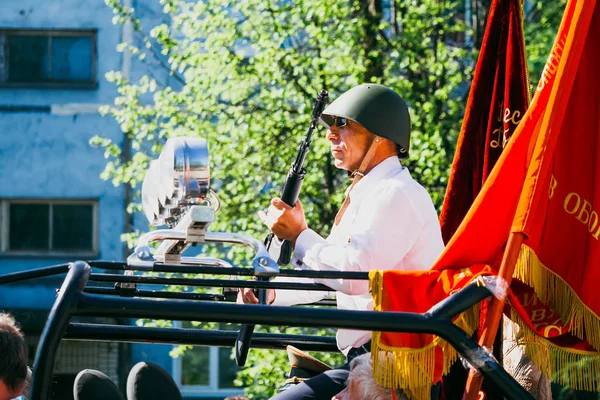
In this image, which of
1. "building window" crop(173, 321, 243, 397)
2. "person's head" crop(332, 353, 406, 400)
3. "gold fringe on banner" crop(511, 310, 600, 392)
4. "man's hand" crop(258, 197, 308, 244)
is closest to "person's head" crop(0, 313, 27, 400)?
"man's hand" crop(258, 197, 308, 244)

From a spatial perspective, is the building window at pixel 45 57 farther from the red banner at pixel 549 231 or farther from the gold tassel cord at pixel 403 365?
the gold tassel cord at pixel 403 365

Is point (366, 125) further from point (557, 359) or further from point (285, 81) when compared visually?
point (285, 81)

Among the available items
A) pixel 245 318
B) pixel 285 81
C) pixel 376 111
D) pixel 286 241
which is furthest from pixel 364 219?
pixel 285 81

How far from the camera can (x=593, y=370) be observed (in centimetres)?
315

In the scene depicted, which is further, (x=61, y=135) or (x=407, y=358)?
(x=61, y=135)

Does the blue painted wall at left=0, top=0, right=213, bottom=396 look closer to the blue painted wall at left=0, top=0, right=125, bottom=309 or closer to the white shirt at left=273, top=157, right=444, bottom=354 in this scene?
the blue painted wall at left=0, top=0, right=125, bottom=309

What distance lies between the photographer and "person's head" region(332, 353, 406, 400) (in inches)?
128

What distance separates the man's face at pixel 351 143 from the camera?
4133mm

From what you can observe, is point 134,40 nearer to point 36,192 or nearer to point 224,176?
point 36,192

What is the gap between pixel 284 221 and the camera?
11.9ft

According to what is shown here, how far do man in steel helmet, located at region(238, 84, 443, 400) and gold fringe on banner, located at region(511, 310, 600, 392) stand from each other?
550 millimetres

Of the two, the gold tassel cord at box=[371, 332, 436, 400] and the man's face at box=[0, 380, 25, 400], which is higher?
the gold tassel cord at box=[371, 332, 436, 400]

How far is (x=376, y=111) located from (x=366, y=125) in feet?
0.23

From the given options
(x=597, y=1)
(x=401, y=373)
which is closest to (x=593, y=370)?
(x=401, y=373)
